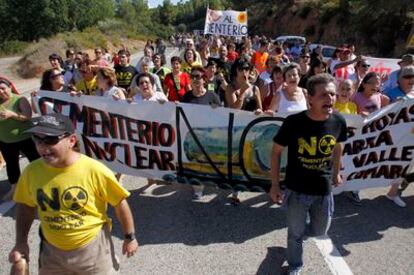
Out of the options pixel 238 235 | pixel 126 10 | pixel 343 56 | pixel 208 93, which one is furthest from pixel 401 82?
pixel 126 10

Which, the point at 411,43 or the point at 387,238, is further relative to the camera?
the point at 411,43

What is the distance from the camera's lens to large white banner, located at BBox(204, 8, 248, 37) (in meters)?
17.0

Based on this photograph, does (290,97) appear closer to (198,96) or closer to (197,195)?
(198,96)

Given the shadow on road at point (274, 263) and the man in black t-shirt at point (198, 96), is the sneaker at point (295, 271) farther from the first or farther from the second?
the man in black t-shirt at point (198, 96)

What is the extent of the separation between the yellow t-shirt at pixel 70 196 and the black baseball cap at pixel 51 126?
0.22 metres

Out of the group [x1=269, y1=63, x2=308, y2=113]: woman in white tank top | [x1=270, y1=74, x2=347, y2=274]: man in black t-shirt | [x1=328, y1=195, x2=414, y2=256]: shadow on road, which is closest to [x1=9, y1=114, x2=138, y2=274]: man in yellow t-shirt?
[x1=270, y1=74, x2=347, y2=274]: man in black t-shirt

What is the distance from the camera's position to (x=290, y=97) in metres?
5.15

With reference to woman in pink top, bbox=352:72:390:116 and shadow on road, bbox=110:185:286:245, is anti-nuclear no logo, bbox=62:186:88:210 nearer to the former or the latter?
shadow on road, bbox=110:185:286:245

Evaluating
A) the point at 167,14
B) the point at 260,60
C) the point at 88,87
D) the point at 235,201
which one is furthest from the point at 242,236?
the point at 167,14

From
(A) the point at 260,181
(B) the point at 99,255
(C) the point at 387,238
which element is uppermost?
(B) the point at 99,255

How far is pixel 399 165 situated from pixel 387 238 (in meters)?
1.07

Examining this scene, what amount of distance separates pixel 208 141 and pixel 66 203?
2743mm

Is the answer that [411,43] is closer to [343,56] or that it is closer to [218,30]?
[343,56]

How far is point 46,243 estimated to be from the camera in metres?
2.71
